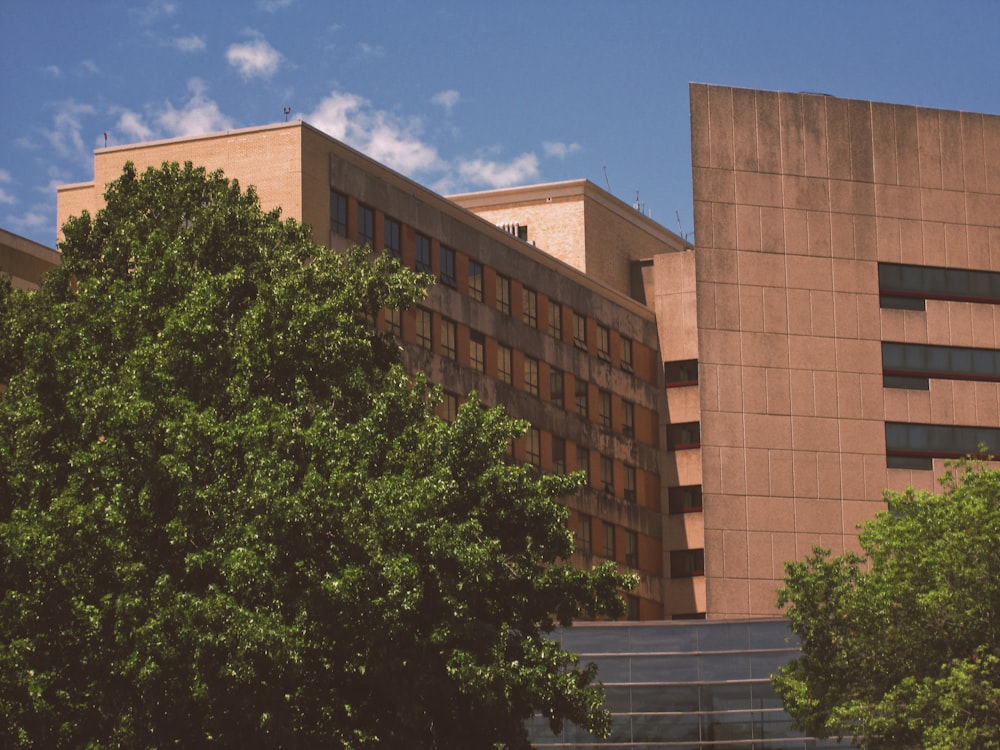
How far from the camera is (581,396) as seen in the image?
79.2 m

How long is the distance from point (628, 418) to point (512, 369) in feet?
31.9

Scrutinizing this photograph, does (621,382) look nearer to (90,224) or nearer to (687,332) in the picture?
(687,332)

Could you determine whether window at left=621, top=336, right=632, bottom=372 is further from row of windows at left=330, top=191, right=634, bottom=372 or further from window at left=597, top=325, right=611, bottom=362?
window at left=597, top=325, right=611, bottom=362

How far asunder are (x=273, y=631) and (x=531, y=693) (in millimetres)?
5671

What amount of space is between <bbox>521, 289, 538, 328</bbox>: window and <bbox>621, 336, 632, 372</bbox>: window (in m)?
7.38

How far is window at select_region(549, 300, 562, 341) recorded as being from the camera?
77.3 metres

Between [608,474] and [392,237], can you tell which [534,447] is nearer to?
[608,474]

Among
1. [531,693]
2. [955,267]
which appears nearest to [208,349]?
[531,693]

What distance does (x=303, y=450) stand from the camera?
36969 millimetres

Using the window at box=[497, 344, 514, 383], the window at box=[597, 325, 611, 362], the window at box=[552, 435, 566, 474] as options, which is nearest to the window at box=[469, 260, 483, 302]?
the window at box=[497, 344, 514, 383]

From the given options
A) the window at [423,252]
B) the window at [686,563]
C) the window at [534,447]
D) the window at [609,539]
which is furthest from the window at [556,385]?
the window at [423,252]

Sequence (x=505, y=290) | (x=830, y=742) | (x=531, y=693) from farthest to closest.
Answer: (x=505, y=290) < (x=830, y=742) < (x=531, y=693)

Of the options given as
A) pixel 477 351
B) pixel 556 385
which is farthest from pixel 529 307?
pixel 477 351

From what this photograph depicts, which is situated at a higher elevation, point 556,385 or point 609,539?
point 556,385
